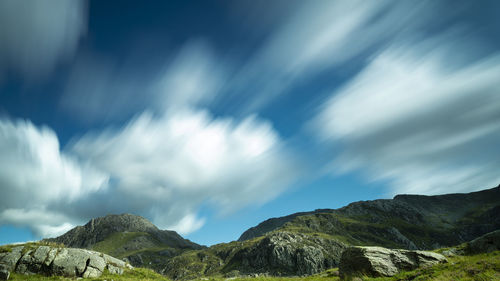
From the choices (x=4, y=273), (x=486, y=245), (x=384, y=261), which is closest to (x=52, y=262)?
(x=4, y=273)

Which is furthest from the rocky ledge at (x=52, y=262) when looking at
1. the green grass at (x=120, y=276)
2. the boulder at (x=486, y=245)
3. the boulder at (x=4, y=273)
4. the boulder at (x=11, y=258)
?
the boulder at (x=486, y=245)

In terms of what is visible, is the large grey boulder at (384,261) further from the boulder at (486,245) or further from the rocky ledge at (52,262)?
the rocky ledge at (52,262)

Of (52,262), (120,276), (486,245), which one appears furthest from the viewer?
(120,276)

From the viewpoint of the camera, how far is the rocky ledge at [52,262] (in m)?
26.5

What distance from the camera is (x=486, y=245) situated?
2478 cm

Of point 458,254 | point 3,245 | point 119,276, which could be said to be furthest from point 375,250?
point 3,245

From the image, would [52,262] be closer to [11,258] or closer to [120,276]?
[11,258]

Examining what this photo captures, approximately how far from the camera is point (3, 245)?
29.4 m

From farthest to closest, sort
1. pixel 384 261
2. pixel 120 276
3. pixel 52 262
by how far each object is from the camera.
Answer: pixel 120 276 → pixel 52 262 → pixel 384 261

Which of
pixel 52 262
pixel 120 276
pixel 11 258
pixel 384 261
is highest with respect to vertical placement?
pixel 11 258

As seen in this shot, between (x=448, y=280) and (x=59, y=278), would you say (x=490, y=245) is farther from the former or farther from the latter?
(x=59, y=278)

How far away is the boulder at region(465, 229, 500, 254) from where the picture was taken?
23.8 m

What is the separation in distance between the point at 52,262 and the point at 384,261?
35510mm

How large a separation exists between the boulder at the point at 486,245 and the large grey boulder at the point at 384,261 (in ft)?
13.3
